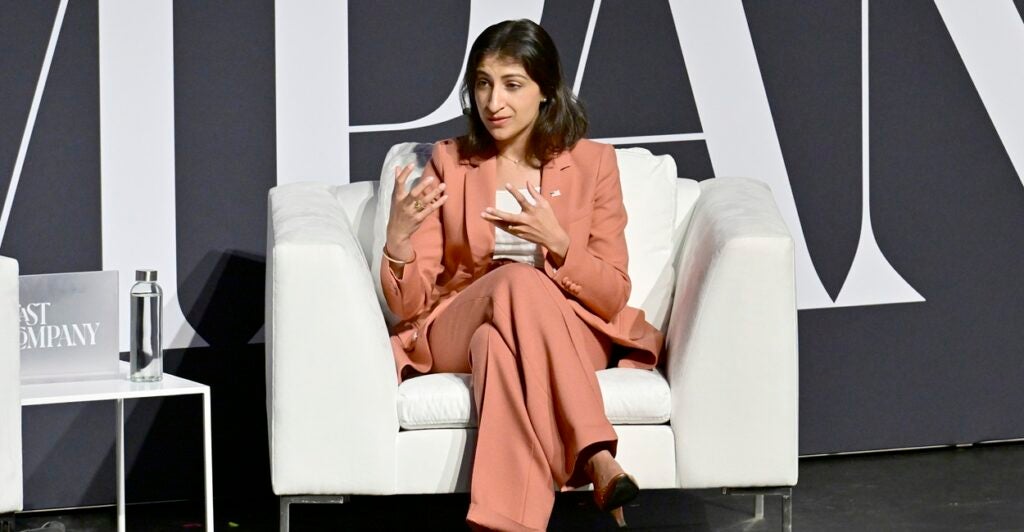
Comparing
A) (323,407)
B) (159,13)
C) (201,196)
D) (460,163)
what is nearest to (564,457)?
(323,407)

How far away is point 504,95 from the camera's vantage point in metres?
3.09

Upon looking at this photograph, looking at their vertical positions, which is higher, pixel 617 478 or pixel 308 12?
pixel 308 12

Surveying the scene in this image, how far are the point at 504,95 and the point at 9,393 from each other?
1251 mm

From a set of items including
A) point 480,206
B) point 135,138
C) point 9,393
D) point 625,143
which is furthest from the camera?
point 625,143

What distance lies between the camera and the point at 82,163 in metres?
3.47

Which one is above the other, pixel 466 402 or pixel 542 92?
pixel 542 92

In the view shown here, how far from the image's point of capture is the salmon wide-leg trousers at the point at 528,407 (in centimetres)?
271

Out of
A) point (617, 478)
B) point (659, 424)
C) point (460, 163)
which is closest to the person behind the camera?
point (617, 478)

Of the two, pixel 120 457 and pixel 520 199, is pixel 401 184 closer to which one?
pixel 520 199

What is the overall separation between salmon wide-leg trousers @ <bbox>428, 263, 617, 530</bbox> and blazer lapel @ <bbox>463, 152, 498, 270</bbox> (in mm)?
262

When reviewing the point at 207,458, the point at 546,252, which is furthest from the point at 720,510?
the point at 207,458

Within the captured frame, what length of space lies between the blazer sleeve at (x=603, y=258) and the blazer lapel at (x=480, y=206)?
199 millimetres

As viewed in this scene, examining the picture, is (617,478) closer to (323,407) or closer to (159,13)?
(323,407)

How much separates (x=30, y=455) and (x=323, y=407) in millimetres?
1155
